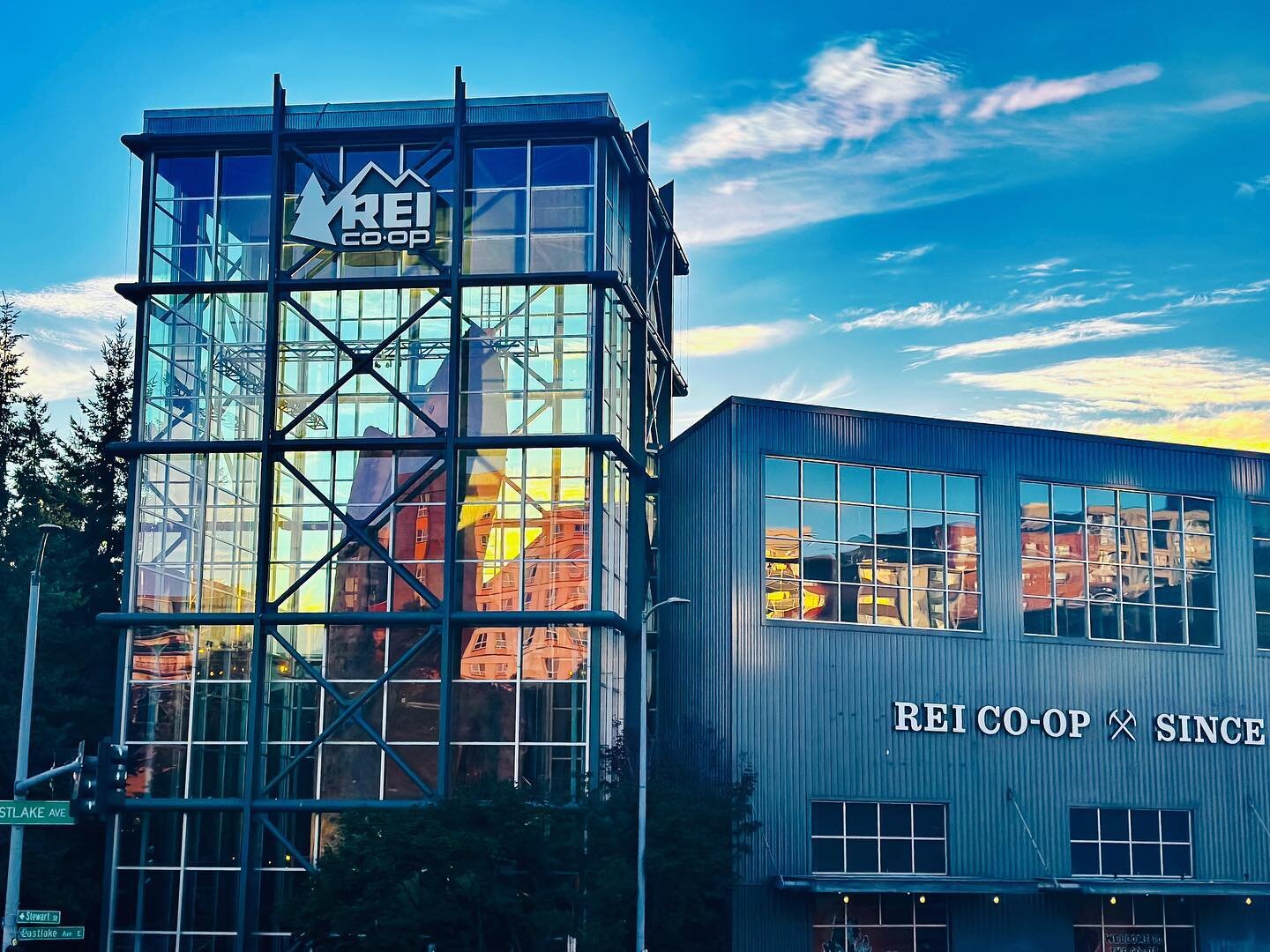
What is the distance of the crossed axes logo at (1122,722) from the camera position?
179 feet

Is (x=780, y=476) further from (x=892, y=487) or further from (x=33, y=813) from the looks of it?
(x=33, y=813)

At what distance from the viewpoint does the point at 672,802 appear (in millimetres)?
45938

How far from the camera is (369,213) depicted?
172 ft

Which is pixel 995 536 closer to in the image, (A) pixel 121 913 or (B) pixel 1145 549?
(B) pixel 1145 549

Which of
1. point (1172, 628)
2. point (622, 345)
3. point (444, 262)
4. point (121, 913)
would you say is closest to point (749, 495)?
point (622, 345)

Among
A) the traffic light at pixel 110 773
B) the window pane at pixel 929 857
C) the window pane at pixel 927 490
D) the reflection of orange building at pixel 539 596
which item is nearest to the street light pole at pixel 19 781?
the traffic light at pixel 110 773

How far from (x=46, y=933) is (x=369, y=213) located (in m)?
25.4

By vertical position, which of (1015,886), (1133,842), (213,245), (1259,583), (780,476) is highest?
(213,245)

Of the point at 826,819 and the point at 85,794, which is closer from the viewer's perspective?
the point at 85,794

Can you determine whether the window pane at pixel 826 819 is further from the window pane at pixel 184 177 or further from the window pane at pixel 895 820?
the window pane at pixel 184 177

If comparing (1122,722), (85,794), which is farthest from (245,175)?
(1122,722)

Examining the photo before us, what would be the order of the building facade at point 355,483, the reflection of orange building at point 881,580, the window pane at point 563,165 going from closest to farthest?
1. the building facade at point 355,483
2. the reflection of orange building at point 881,580
3. the window pane at point 563,165

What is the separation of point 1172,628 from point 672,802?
21.2 metres

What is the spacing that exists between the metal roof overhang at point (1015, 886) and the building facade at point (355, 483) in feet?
26.2
